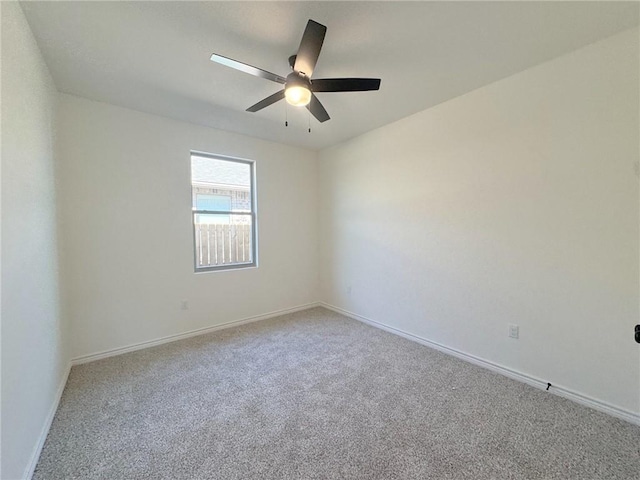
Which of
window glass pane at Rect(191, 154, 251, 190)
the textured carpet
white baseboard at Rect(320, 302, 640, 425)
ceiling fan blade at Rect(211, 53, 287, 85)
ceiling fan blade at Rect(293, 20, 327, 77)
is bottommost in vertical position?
the textured carpet

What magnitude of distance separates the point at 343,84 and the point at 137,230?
2.64m

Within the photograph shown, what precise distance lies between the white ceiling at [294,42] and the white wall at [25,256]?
298 millimetres

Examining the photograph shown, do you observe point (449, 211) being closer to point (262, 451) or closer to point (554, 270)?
point (554, 270)

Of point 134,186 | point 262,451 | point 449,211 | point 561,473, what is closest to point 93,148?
point 134,186

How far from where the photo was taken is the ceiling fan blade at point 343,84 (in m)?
1.85

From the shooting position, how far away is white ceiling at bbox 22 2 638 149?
1.64 meters

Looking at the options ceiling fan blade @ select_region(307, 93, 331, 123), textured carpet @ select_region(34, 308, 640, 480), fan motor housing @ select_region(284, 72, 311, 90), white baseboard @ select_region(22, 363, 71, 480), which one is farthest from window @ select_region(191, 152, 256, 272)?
fan motor housing @ select_region(284, 72, 311, 90)

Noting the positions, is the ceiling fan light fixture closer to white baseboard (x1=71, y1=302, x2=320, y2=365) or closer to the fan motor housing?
the fan motor housing

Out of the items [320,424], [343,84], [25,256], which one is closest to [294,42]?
[343,84]

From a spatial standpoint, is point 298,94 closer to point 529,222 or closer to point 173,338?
point 529,222

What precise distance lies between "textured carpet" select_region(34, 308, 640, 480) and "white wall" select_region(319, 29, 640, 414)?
0.40m

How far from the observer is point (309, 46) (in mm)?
1646

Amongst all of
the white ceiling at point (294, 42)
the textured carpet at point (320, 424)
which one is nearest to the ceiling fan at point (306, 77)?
the white ceiling at point (294, 42)

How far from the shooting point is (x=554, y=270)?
7.11 feet
